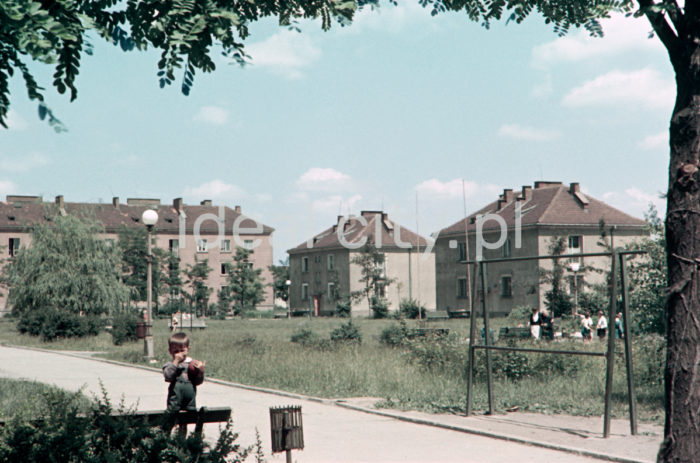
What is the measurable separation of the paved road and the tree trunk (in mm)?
2997

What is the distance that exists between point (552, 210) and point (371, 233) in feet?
82.9

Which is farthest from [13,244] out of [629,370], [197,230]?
[629,370]

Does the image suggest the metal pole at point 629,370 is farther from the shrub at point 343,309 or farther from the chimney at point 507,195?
the shrub at point 343,309

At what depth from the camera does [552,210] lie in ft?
203

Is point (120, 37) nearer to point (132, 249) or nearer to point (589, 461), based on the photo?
point (589, 461)

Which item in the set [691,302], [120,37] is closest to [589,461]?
[691,302]

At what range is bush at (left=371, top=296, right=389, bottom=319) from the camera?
6650cm

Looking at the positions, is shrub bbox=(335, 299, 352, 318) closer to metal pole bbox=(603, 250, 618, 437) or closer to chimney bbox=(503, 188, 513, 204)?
chimney bbox=(503, 188, 513, 204)

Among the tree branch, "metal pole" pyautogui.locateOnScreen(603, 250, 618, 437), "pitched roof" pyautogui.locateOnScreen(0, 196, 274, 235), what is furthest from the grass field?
"pitched roof" pyautogui.locateOnScreen(0, 196, 274, 235)

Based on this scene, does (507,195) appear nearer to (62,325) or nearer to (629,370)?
(62,325)

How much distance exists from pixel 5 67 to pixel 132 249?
66356 mm

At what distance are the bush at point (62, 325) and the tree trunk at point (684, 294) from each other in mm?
29163

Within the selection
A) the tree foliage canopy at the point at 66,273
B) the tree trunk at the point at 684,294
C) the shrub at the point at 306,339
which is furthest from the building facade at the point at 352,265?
the tree trunk at the point at 684,294

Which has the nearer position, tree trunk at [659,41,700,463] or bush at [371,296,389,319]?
tree trunk at [659,41,700,463]
